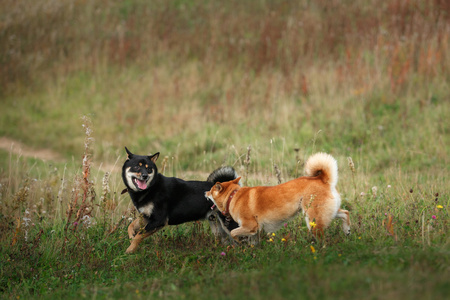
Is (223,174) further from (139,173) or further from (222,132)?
(222,132)

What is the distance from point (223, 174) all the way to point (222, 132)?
19.2 feet

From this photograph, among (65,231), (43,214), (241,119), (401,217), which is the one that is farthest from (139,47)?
(401,217)

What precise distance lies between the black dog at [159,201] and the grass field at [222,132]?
0.77 feet

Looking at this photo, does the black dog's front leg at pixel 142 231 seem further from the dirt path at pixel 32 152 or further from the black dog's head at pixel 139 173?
the dirt path at pixel 32 152

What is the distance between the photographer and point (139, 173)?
6.07 m

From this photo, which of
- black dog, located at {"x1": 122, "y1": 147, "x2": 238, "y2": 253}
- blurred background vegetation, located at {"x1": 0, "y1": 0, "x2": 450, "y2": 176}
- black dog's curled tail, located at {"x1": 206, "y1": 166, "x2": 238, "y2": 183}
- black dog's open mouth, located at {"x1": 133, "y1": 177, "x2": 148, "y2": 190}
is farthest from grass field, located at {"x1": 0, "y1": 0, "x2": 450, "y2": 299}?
black dog's open mouth, located at {"x1": 133, "y1": 177, "x2": 148, "y2": 190}

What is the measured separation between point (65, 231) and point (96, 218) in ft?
1.97

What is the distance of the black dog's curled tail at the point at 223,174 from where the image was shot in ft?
22.1

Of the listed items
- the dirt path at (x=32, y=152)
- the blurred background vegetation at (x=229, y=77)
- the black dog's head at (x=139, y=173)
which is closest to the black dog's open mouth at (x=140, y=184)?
the black dog's head at (x=139, y=173)

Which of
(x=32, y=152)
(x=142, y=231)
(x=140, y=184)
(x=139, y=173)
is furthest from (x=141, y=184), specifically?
(x=32, y=152)

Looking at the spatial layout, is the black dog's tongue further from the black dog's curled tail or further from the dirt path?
the dirt path

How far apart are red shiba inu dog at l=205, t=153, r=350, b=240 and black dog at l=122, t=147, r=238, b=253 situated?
36cm

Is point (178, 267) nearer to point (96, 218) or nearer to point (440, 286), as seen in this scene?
point (96, 218)

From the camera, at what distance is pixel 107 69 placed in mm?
17078
